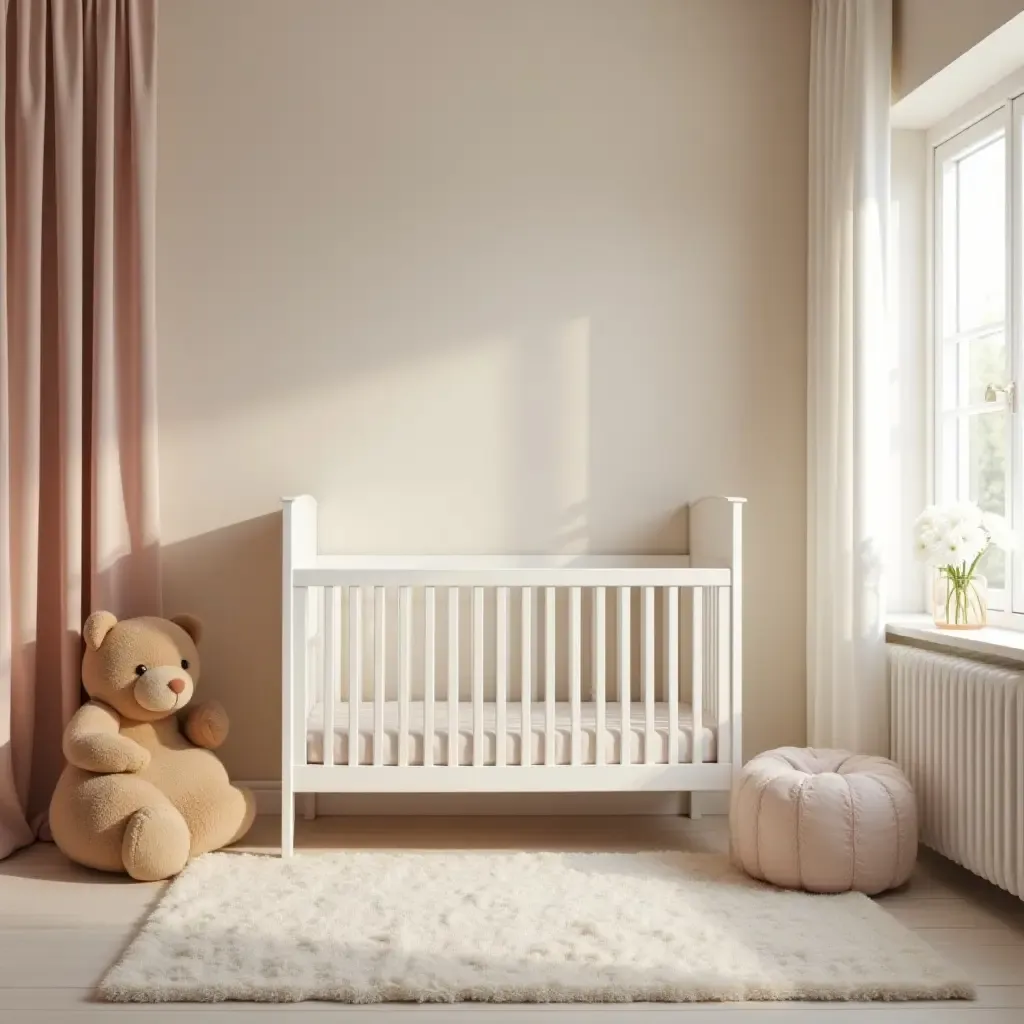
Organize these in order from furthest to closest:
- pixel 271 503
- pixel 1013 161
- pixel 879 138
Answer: pixel 271 503 → pixel 879 138 → pixel 1013 161

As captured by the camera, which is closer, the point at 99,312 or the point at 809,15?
the point at 99,312

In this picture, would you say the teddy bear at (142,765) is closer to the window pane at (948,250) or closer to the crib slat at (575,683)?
the crib slat at (575,683)

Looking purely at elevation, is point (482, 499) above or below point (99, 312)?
below

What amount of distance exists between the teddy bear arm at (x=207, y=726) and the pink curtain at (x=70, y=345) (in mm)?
324

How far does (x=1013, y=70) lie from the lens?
2.80 meters

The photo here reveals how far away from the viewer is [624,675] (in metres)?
2.84

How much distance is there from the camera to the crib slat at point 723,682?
2889 millimetres

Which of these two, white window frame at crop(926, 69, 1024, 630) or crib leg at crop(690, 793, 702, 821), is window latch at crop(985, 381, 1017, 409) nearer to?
white window frame at crop(926, 69, 1024, 630)

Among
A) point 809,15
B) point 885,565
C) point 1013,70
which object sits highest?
point 809,15

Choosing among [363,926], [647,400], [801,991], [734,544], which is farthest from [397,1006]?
[647,400]

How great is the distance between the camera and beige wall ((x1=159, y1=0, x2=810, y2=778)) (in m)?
3.33

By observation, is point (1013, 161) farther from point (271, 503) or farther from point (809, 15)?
point (271, 503)

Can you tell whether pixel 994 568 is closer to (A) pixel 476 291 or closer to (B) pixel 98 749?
(A) pixel 476 291

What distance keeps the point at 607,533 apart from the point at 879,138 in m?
1.27
